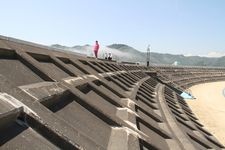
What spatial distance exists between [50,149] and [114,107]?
4.12m

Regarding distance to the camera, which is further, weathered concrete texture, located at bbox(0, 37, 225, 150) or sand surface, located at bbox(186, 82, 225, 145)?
sand surface, located at bbox(186, 82, 225, 145)

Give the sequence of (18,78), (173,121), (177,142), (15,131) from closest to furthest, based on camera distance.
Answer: (15,131)
(18,78)
(177,142)
(173,121)

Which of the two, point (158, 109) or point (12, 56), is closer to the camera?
point (12, 56)

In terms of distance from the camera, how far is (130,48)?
17912cm

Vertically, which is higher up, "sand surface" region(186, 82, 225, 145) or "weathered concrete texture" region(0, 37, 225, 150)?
"weathered concrete texture" region(0, 37, 225, 150)

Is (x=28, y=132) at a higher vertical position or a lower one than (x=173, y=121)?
higher

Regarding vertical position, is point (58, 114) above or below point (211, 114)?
above

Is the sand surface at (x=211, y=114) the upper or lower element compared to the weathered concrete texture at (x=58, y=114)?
lower

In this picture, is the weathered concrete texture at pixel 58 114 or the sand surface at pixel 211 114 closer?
the weathered concrete texture at pixel 58 114

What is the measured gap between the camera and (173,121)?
10.3 m

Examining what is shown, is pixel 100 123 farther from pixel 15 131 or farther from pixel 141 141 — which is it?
pixel 15 131

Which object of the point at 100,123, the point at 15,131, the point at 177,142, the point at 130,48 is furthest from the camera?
the point at 130,48

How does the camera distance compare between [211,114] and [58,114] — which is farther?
[211,114]

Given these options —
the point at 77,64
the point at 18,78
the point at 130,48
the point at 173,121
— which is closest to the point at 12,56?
the point at 18,78
